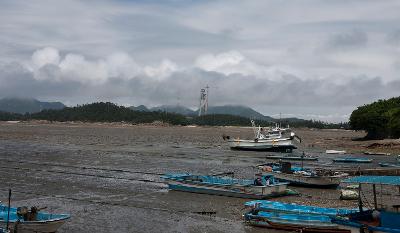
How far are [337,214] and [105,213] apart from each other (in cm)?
1277

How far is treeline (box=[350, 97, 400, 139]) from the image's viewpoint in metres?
96.2

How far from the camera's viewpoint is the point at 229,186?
33781 mm

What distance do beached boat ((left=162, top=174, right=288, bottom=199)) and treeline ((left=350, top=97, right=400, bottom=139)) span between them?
62460 millimetres

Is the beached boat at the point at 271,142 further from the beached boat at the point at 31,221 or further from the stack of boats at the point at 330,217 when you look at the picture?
the beached boat at the point at 31,221

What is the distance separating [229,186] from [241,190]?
2.90 ft

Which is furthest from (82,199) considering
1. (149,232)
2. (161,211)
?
(149,232)

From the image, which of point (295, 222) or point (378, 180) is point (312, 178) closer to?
point (295, 222)

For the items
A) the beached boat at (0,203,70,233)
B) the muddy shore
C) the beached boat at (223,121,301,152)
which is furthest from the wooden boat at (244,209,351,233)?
the beached boat at (223,121,301,152)

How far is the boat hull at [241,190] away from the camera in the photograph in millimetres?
33094

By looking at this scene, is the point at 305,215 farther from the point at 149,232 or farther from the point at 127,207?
the point at 127,207

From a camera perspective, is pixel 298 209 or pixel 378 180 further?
pixel 298 209

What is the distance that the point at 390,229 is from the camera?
18.7 meters

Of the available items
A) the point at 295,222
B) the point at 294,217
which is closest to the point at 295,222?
the point at 295,222

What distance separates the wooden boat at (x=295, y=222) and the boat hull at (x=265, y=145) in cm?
5635
